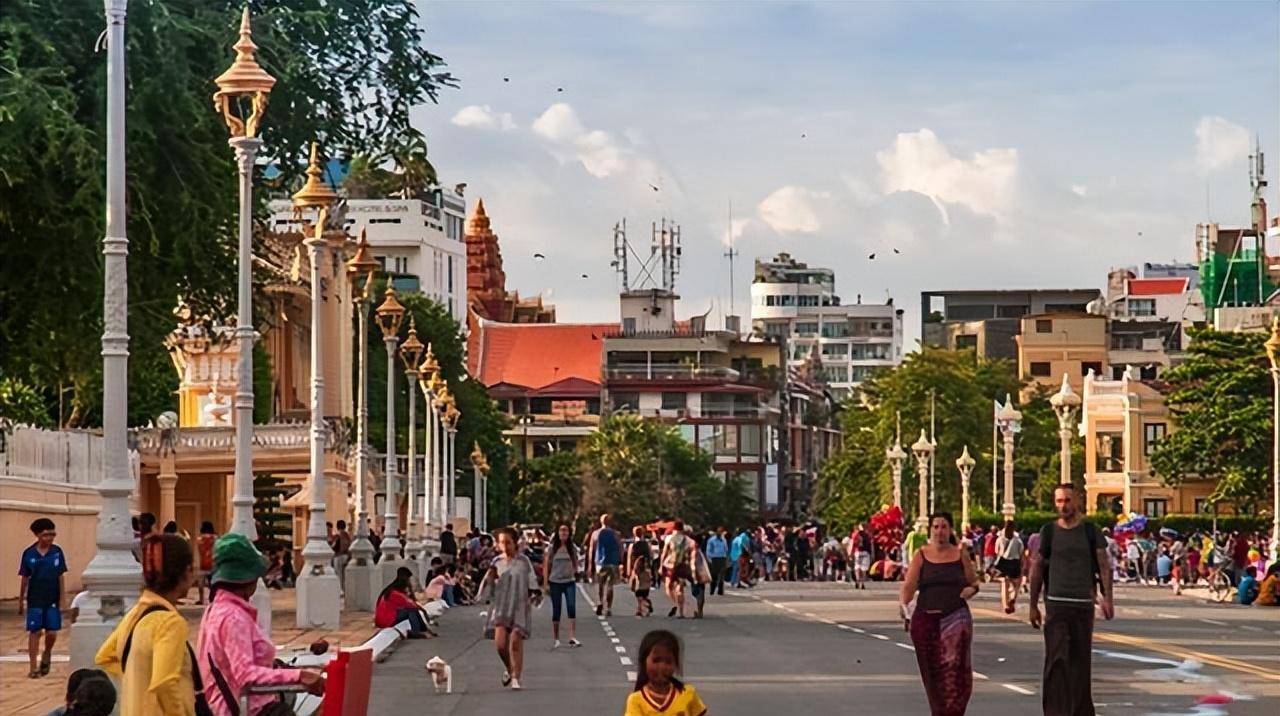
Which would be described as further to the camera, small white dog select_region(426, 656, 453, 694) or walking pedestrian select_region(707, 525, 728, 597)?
walking pedestrian select_region(707, 525, 728, 597)

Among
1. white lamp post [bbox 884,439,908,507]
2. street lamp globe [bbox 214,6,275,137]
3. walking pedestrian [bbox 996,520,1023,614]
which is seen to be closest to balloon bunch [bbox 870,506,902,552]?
white lamp post [bbox 884,439,908,507]

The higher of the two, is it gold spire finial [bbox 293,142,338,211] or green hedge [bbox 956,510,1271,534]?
gold spire finial [bbox 293,142,338,211]

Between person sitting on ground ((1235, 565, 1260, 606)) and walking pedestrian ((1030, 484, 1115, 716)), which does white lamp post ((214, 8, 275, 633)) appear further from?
person sitting on ground ((1235, 565, 1260, 606))

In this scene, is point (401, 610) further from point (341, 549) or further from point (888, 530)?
point (888, 530)

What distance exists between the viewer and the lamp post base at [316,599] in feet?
137

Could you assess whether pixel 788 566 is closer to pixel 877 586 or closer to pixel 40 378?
pixel 877 586

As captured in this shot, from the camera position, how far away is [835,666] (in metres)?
31.5

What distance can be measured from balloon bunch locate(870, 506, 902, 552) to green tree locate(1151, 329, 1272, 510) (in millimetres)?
22610

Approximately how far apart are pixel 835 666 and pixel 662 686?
1872cm

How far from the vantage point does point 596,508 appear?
169 meters

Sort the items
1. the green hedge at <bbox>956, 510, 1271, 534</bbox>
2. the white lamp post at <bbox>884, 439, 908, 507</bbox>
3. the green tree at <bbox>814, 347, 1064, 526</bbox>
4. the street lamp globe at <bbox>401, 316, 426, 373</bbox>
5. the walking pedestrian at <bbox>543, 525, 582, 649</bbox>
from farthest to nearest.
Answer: the green tree at <bbox>814, 347, 1064, 526</bbox> → the white lamp post at <bbox>884, 439, 908, 507</bbox> → the green hedge at <bbox>956, 510, 1271, 534</bbox> → the street lamp globe at <bbox>401, 316, 426, 373</bbox> → the walking pedestrian at <bbox>543, 525, 582, 649</bbox>

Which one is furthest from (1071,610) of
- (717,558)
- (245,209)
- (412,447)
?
(412,447)

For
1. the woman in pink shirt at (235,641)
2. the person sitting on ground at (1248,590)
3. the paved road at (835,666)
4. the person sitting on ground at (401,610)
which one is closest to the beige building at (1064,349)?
the person sitting on ground at (1248,590)

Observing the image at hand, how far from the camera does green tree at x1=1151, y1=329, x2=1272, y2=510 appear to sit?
373ft
